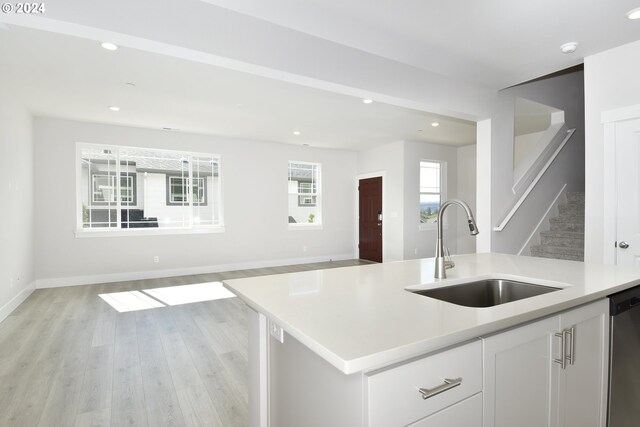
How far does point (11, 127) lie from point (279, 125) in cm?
354

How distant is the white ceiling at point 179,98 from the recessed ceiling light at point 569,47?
2.06 metres

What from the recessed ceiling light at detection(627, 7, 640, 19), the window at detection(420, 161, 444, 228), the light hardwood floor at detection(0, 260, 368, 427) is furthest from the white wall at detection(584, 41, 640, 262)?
the window at detection(420, 161, 444, 228)

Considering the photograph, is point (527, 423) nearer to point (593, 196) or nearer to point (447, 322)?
point (447, 322)

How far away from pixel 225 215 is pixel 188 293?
2075mm

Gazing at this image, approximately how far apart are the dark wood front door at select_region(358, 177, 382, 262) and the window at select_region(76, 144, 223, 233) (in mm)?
3365

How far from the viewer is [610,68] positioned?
329cm

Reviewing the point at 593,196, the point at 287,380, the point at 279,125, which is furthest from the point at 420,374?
the point at 279,125

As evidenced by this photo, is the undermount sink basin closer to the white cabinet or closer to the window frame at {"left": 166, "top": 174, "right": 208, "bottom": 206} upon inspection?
the white cabinet

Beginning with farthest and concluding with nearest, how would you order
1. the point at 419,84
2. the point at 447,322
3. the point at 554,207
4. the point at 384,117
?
the point at 384,117 → the point at 554,207 → the point at 419,84 → the point at 447,322

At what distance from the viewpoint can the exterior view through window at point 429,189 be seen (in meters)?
7.65

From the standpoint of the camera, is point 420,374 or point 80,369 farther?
point 80,369

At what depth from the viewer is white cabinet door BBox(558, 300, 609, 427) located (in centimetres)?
136

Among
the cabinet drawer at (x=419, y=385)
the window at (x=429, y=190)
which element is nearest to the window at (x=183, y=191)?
the window at (x=429, y=190)

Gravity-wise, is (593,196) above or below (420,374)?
above
